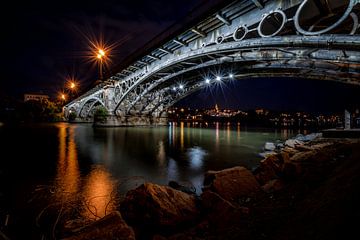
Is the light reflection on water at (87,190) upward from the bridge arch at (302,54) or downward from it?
downward

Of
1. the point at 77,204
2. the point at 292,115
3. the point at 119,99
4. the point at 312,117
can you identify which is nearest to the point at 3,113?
the point at 119,99

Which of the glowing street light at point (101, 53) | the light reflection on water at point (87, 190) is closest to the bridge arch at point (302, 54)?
the light reflection on water at point (87, 190)

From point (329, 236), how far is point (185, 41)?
60.4 feet

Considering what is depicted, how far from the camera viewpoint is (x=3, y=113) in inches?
1810

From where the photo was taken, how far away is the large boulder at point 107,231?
2.33 meters

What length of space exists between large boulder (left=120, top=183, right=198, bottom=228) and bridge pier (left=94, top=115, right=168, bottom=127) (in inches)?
1288

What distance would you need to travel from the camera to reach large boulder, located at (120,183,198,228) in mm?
2928

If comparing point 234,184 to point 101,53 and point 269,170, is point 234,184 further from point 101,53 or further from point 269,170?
point 101,53

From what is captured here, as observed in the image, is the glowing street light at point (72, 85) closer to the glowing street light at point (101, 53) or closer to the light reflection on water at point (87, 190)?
the glowing street light at point (101, 53)

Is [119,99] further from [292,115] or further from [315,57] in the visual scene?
[292,115]

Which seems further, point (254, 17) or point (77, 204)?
point (254, 17)

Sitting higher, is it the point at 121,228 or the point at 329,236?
the point at 329,236

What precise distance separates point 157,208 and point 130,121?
35622 mm

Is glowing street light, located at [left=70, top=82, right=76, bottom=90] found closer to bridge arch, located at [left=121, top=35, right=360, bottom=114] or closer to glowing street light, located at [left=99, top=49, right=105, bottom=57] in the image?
glowing street light, located at [left=99, top=49, right=105, bottom=57]
